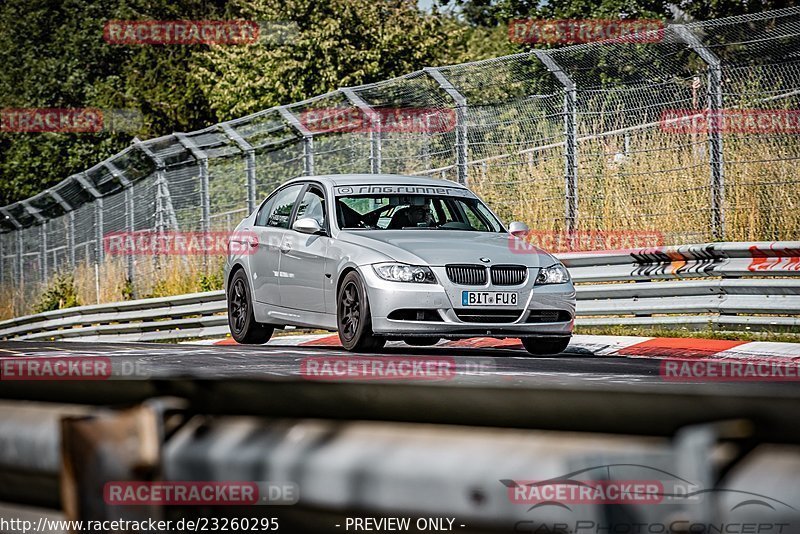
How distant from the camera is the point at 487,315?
11.0 m

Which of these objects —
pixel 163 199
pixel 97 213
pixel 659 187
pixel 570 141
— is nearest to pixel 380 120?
pixel 570 141

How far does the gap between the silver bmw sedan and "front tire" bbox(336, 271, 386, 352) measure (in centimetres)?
1

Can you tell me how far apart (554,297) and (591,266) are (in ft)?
11.5

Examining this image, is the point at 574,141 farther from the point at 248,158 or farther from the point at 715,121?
the point at 248,158

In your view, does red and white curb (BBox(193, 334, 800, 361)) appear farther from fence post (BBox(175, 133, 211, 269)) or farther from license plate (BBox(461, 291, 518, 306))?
fence post (BBox(175, 133, 211, 269))

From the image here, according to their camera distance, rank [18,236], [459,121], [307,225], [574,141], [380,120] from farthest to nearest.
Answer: [18,236] → [380,120] → [459,121] → [574,141] → [307,225]

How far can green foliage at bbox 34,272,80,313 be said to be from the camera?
1158 inches

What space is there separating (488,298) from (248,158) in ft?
35.2

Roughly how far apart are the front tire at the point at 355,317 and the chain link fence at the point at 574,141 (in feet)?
17.4

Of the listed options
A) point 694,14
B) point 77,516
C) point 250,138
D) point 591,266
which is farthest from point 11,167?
point 77,516

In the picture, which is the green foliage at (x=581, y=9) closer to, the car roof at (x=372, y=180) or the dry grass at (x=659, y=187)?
the dry grass at (x=659, y=187)

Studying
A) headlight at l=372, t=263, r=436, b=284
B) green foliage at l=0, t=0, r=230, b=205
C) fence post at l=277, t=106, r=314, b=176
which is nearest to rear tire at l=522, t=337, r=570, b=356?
headlight at l=372, t=263, r=436, b=284

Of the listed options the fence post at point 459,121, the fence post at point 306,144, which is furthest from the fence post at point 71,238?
the fence post at point 459,121

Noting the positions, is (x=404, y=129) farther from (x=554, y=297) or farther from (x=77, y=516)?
(x=77, y=516)
